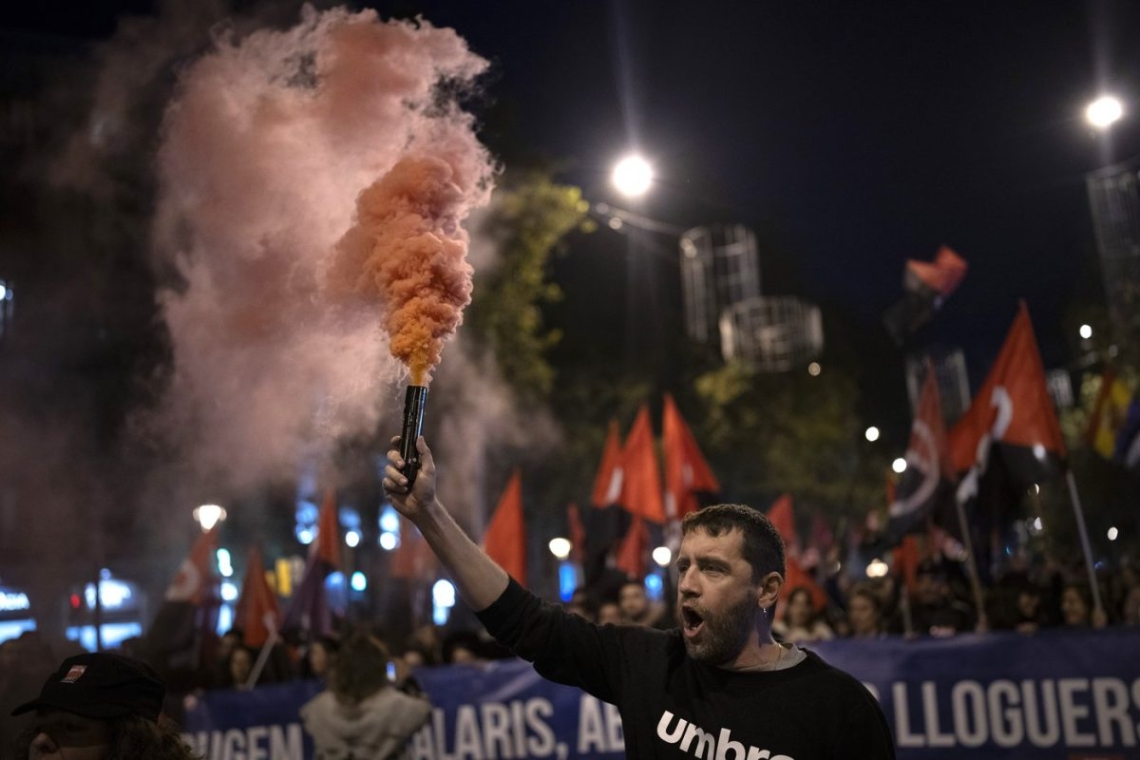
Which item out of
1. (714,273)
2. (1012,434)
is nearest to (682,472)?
(1012,434)

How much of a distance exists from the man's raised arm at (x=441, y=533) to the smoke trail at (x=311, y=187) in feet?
1.94

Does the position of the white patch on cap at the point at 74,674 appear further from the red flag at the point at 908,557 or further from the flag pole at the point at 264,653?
the red flag at the point at 908,557

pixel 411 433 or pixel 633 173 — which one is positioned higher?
pixel 633 173

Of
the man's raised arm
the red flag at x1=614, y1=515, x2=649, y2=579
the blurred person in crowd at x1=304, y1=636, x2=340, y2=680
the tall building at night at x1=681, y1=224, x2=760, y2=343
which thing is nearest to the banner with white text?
the blurred person in crowd at x1=304, y1=636, x2=340, y2=680

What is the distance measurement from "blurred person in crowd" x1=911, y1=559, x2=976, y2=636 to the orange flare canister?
6842 millimetres

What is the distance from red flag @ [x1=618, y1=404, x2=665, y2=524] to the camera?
14.2m

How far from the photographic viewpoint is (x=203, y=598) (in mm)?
11984

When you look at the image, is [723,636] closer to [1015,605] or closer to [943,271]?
[1015,605]

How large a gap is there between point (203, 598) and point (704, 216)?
86.2 ft

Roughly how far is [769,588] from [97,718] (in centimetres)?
192

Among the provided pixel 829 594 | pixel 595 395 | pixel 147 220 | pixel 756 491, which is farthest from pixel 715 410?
pixel 147 220

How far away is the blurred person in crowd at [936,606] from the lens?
995cm

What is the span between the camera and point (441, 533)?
3.37 metres

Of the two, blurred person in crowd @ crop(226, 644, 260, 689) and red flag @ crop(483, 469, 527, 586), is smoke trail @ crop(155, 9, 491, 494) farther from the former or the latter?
red flag @ crop(483, 469, 527, 586)
